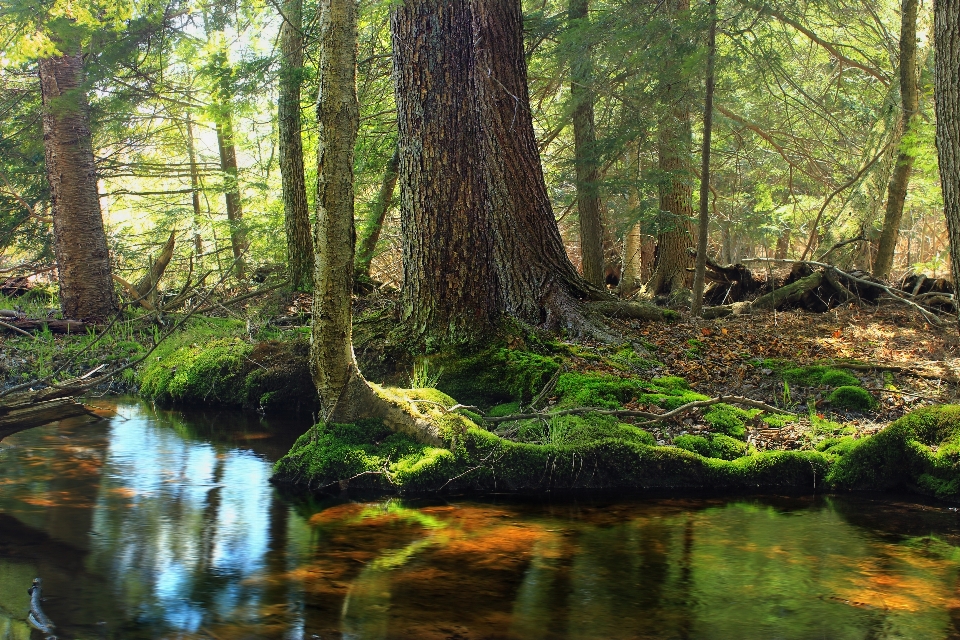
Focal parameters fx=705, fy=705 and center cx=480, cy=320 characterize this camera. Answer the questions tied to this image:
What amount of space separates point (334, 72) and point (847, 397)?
17.7ft

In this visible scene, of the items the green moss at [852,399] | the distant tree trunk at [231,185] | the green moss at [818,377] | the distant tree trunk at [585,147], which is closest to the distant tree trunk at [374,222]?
the distant tree trunk at [231,185]

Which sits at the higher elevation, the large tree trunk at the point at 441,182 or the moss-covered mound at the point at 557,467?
the large tree trunk at the point at 441,182

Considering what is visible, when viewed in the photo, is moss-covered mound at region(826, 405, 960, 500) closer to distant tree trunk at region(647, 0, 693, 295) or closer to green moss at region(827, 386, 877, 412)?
green moss at region(827, 386, 877, 412)

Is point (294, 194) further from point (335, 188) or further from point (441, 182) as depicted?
point (335, 188)

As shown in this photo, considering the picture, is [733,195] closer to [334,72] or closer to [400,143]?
[400,143]

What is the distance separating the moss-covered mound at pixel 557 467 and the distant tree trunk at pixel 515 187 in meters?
2.27

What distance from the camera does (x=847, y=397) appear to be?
6.62 metres

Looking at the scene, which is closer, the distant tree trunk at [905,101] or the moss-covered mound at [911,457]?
the moss-covered mound at [911,457]

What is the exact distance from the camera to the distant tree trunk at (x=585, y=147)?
9.85 m

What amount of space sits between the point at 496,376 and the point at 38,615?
4276 mm

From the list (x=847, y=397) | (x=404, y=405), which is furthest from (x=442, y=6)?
(x=847, y=397)

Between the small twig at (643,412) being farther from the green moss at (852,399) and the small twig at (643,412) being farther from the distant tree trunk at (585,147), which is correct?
the distant tree trunk at (585,147)

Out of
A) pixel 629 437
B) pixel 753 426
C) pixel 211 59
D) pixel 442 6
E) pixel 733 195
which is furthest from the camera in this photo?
pixel 733 195

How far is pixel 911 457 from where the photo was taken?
5.42 m
